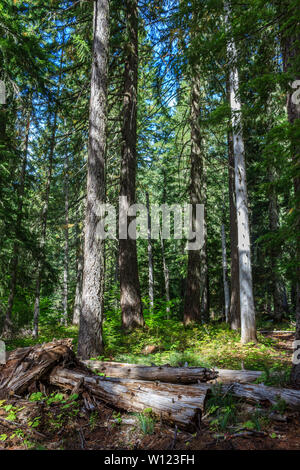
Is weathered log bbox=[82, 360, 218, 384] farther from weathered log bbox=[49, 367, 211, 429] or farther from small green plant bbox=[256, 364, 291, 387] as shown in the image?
small green plant bbox=[256, 364, 291, 387]

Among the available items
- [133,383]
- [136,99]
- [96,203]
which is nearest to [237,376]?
[133,383]

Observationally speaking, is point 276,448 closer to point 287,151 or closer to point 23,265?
point 287,151

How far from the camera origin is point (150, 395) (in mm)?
3641

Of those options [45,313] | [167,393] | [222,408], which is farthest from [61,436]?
[45,313]

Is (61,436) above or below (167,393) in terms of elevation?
below

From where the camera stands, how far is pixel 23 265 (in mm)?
9062

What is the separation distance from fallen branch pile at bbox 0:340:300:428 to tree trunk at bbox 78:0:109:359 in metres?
1.18

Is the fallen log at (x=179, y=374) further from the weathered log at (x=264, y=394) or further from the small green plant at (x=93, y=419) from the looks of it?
the small green plant at (x=93, y=419)

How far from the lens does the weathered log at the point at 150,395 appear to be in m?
3.31

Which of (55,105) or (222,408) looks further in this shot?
(55,105)

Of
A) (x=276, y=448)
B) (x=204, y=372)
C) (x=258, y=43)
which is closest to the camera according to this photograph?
(x=276, y=448)

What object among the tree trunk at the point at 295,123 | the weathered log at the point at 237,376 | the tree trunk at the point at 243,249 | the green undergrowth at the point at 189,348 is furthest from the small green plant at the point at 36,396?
the tree trunk at the point at 243,249

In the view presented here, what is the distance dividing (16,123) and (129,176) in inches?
157

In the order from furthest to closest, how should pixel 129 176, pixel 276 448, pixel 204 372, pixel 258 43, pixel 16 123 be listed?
pixel 129 176
pixel 16 123
pixel 258 43
pixel 204 372
pixel 276 448
